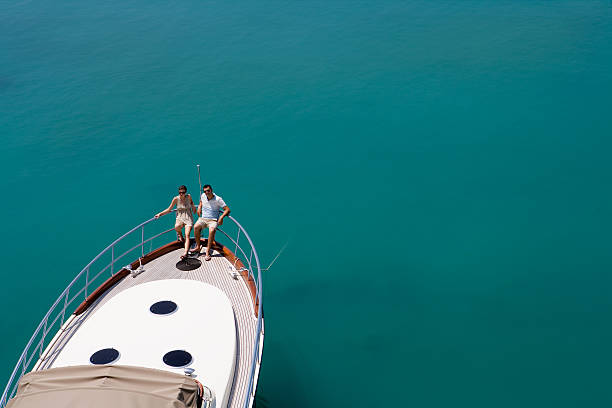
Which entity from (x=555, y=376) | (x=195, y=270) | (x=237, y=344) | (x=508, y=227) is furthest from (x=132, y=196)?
(x=555, y=376)

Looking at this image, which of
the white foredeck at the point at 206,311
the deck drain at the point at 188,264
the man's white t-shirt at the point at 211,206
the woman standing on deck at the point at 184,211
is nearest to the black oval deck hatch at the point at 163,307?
the white foredeck at the point at 206,311

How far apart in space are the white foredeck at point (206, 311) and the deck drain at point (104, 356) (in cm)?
17

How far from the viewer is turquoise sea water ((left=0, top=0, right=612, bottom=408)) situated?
1566 cm

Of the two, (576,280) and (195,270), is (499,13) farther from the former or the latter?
(195,270)

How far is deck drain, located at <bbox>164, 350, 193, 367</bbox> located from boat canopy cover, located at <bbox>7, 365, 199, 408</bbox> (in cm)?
150

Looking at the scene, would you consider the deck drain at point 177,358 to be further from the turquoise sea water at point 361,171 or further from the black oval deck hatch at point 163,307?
the turquoise sea water at point 361,171

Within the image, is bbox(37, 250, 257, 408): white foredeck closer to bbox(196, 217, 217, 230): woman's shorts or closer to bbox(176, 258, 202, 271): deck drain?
bbox(176, 258, 202, 271): deck drain

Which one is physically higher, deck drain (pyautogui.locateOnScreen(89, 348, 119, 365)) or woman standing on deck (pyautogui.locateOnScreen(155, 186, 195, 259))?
woman standing on deck (pyautogui.locateOnScreen(155, 186, 195, 259))

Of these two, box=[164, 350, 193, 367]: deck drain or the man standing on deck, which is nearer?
box=[164, 350, 193, 367]: deck drain

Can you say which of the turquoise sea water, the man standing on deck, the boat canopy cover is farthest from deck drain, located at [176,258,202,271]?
the boat canopy cover

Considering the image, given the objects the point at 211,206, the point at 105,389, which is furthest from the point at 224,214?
the point at 105,389

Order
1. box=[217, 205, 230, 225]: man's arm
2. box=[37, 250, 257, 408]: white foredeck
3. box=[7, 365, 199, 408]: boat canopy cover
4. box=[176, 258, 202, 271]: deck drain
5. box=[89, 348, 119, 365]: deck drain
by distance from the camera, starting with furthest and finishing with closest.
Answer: box=[217, 205, 230, 225]: man's arm
box=[176, 258, 202, 271]: deck drain
box=[37, 250, 257, 408]: white foredeck
box=[89, 348, 119, 365]: deck drain
box=[7, 365, 199, 408]: boat canopy cover

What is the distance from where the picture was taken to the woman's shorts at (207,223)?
1403cm

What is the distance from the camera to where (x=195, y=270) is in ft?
44.9
